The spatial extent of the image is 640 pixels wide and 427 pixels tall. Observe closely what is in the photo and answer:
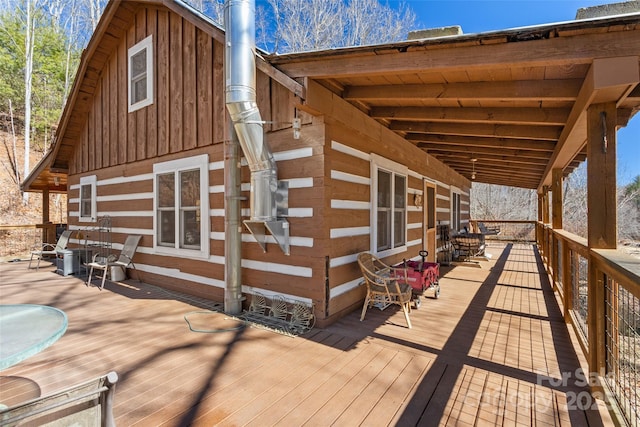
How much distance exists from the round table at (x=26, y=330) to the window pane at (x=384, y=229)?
3.94 meters

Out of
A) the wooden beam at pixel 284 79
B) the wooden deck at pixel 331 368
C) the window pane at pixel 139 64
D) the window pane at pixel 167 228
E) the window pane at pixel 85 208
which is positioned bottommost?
the wooden deck at pixel 331 368

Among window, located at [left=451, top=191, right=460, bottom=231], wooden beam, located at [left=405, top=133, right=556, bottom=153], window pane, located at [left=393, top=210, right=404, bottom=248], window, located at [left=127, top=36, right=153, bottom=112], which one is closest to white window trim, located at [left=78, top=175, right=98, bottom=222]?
window, located at [left=127, top=36, right=153, bottom=112]

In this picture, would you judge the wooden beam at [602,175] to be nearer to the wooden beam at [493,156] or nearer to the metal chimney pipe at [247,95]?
the metal chimney pipe at [247,95]

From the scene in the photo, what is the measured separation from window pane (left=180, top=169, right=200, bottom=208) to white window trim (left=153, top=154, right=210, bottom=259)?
9 centimetres

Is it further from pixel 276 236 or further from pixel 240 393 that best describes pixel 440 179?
pixel 240 393

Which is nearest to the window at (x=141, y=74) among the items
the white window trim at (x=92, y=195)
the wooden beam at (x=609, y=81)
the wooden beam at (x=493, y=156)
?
the white window trim at (x=92, y=195)

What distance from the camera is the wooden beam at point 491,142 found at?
16.3ft

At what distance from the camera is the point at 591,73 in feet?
7.18

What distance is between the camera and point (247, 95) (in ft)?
11.2

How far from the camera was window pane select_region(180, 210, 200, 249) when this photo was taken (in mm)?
5098

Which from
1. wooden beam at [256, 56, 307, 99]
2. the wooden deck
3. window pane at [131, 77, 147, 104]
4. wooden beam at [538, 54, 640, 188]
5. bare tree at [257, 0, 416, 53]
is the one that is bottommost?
the wooden deck

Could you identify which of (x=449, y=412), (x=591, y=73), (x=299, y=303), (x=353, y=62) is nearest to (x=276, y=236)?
(x=299, y=303)

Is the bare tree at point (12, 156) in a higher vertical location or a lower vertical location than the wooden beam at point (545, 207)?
higher

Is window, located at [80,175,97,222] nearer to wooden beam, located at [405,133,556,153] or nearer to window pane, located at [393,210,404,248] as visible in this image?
window pane, located at [393,210,404,248]
